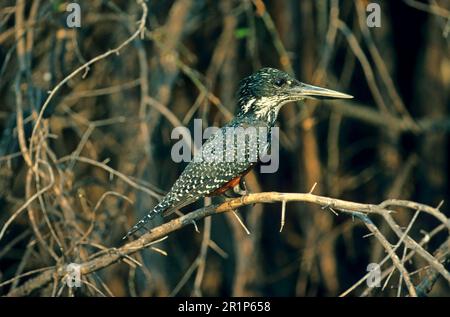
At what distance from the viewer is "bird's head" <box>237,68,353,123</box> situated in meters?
3.59

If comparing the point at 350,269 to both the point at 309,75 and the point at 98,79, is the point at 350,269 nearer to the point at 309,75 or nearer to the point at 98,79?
the point at 309,75

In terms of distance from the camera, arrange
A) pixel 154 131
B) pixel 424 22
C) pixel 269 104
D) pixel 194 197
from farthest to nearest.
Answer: pixel 424 22
pixel 154 131
pixel 269 104
pixel 194 197

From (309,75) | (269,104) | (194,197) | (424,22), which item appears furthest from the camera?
(424,22)

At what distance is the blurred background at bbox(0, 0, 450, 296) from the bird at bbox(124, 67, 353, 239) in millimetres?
372

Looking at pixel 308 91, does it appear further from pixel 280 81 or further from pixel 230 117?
pixel 230 117

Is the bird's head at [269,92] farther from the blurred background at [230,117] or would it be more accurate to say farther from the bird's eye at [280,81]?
the blurred background at [230,117]

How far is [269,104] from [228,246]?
5.67 ft

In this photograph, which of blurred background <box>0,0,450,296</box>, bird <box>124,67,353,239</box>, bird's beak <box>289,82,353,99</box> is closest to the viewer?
bird <box>124,67,353,239</box>

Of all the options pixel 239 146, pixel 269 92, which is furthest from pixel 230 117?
pixel 239 146

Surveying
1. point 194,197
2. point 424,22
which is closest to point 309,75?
point 424,22

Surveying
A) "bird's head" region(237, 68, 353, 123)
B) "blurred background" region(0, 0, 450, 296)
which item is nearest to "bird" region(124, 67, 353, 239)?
"bird's head" region(237, 68, 353, 123)

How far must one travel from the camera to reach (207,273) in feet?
17.7

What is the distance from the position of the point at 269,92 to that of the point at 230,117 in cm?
39

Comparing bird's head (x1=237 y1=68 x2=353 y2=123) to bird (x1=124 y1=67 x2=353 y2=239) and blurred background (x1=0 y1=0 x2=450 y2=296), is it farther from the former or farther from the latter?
blurred background (x1=0 y1=0 x2=450 y2=296)
